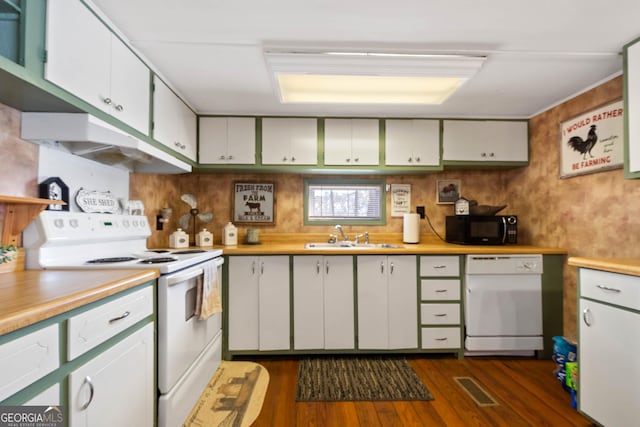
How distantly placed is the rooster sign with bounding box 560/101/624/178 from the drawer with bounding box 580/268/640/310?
997mm

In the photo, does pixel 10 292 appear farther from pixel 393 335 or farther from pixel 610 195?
pixel 610 195

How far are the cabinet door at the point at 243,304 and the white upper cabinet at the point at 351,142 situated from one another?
1242 mm

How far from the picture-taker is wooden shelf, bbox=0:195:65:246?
4.40ft

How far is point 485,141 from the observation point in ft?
9.53

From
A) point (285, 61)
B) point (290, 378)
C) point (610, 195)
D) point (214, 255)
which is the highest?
point (285, 61)

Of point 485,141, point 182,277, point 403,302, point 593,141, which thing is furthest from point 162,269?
point 593,141

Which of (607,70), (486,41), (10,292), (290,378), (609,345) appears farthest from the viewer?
(290,378)

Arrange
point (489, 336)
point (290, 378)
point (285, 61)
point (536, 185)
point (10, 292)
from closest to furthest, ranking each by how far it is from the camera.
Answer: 1. point (10, 292)
2. point (285, 61)
3. point (290, 378)
4. point (489, 336)
5. point (536, 185)

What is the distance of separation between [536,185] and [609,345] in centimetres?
172

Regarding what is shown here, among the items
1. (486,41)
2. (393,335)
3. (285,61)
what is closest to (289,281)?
(393,335)

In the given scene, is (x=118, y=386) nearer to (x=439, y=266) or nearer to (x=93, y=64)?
(x=93, y=64)

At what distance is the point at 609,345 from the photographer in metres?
1.53

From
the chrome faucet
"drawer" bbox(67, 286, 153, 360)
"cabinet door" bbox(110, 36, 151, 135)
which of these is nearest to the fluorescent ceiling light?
"cabinet door" bbox(110, 36, 151, 135)

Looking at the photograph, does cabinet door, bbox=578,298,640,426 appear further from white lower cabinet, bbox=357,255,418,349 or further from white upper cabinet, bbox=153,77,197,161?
white upper cabinet, bbox=153,77,197,161
